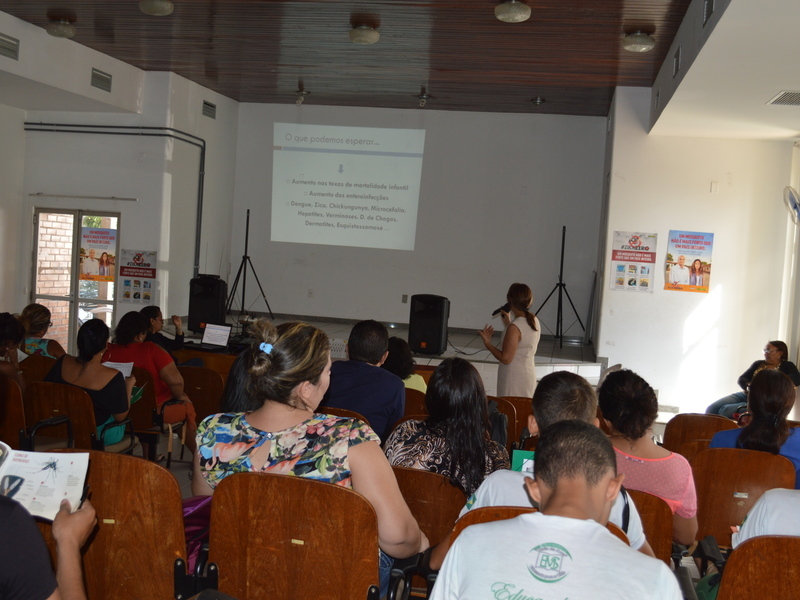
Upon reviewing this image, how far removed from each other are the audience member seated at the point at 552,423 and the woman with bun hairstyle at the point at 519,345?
2.71 metres

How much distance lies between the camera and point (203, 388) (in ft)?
14.9

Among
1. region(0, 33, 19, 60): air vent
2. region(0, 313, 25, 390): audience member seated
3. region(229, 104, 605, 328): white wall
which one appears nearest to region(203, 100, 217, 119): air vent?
region(229, 104, 605, 328): white wall

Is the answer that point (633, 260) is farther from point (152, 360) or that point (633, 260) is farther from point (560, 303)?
point (152, 360)

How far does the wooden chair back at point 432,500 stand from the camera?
225cm

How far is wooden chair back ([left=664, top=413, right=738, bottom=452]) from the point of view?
3783 millimetres

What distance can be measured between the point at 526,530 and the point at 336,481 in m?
0.75

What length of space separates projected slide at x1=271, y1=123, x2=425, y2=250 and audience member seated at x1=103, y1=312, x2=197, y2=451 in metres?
5.72

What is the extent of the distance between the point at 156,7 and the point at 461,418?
4.90 m

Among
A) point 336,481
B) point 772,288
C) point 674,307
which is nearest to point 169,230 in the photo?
point 674,307

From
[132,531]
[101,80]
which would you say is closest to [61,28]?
[101,80]

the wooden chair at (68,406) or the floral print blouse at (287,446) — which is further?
the wooden chair at (68,406)

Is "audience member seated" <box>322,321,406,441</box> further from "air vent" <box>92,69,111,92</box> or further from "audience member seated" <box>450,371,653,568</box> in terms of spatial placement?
"air vent" <box>92,69,111,92</box>

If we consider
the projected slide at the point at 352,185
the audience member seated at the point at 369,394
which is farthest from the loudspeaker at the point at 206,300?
the audience member seated at the point at 369,394

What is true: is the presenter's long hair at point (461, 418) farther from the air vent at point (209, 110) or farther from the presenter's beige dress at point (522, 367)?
the air vent at point (209, 110)
